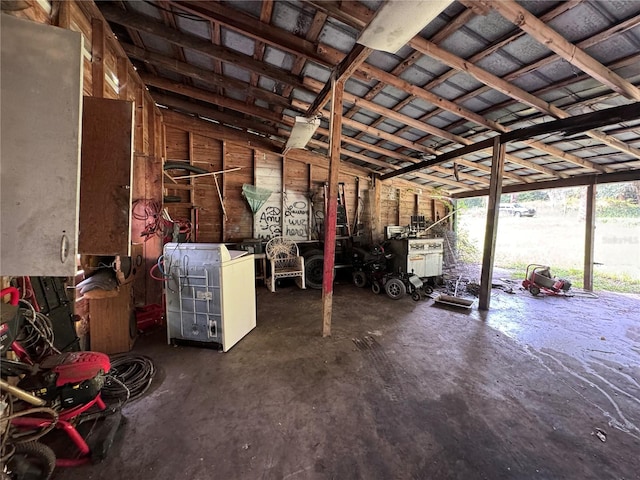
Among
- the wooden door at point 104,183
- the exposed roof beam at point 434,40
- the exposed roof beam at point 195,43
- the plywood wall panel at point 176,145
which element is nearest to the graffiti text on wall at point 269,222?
the plywood wall panel at point 176,145

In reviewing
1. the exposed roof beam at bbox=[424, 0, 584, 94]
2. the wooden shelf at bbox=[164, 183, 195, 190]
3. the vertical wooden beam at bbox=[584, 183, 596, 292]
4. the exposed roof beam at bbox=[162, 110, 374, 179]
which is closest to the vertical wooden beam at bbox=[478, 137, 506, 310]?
the exposed roof beam at bbox=[424, 0, 584, 94]

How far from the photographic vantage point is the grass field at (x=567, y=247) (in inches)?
283

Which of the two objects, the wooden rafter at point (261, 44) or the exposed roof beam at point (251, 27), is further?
the exposed roof beam at point (251, 27)

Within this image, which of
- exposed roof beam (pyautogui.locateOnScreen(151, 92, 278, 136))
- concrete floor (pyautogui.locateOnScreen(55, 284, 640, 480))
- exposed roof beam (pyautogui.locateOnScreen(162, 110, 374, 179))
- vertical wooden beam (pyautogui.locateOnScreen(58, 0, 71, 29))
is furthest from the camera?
exposed roof beam (pyautogui.locateOnScreen(162, 110, 374, 179))

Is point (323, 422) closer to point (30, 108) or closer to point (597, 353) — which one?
point (30, 108)

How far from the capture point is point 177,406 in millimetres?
2016

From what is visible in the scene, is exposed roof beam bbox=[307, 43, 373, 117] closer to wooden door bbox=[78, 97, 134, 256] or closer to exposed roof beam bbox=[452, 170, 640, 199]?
wooden door bbox=[78, 97, 134, 256]


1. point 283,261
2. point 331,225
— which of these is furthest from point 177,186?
point 331,225

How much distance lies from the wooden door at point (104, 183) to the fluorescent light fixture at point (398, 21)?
1849 millimetres

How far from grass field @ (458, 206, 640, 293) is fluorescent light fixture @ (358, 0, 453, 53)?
711cm

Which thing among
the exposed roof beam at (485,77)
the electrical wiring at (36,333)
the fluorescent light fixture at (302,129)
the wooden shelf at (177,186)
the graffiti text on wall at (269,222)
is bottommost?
the electrical wiring at (36,333)

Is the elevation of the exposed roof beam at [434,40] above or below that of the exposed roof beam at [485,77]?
above

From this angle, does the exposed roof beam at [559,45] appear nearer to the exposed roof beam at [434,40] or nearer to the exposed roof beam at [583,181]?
the exposed roof beam at [434,40]

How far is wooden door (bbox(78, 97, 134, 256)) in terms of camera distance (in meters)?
1.73
